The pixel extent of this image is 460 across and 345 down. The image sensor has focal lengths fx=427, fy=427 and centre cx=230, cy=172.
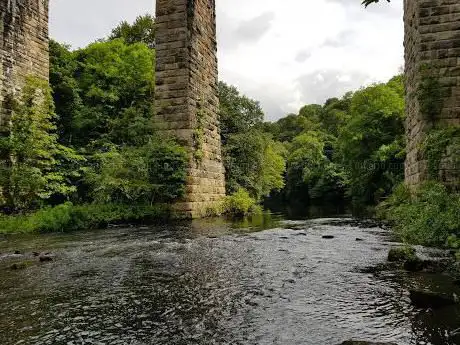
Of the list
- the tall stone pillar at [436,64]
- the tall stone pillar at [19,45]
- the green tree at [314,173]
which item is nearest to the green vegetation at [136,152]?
the tall stone pillar at [436,64]

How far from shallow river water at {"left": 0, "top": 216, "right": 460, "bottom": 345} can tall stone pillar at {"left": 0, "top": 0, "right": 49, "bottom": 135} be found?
8911mm

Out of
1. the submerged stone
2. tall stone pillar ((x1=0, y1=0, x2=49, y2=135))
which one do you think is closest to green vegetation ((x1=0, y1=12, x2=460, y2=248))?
tall stone pillar ((x1=0, y1=0, x2=49, y2=135))

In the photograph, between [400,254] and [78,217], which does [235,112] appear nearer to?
[78,217]

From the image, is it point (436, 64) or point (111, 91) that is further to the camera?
point (111, 91)

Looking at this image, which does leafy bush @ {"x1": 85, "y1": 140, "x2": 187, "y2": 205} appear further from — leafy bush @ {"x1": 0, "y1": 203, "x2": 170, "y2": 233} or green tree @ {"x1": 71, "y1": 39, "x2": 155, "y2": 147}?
green tree @ {"x1": 71, "y1": 39, "x2": 155, "y2": 147}

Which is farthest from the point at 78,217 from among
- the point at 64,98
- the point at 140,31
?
the point at 140,31

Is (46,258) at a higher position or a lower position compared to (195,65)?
lower

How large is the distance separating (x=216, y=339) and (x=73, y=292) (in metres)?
2.16

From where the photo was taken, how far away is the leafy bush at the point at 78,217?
1180 centimetres

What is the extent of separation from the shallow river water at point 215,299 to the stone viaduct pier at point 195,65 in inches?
199

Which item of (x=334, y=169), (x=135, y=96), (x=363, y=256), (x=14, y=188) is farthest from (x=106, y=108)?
(x=334, y=169)

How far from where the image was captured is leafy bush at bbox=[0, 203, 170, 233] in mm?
11805

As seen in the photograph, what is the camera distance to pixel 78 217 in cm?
1248

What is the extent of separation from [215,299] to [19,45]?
1435cm
